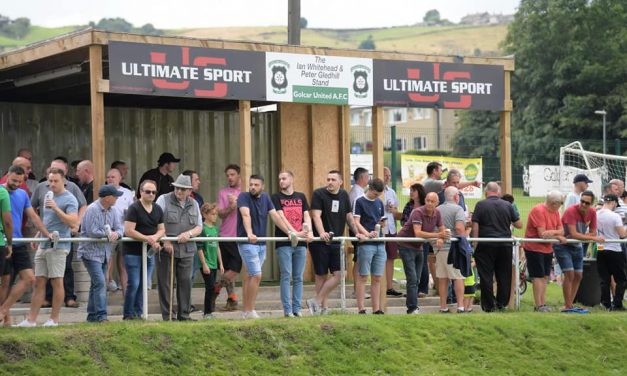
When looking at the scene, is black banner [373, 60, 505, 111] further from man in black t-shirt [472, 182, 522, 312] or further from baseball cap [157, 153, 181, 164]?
baseball cap [157, 153, 181, 164]

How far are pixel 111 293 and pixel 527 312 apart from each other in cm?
570

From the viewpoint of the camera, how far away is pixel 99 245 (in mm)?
13406

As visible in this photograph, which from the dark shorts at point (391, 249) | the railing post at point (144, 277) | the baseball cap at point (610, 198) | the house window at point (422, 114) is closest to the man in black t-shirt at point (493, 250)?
the dark shorts at point (391, 249)

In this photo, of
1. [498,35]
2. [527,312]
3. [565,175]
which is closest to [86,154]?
[527,312]

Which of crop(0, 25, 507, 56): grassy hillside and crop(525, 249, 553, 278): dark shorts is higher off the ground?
crop(0, 25, 507, 56): grassy hillside

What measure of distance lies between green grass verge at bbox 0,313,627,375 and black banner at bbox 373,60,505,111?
13.2 ft

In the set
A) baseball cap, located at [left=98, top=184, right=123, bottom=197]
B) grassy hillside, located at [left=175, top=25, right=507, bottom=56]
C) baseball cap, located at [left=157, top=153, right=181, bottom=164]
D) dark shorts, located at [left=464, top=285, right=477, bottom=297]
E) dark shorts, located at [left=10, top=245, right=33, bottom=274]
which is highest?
grassy hillside, located at [left=175, top=25, right=507, bottom=56]

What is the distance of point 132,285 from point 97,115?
8.69 feet

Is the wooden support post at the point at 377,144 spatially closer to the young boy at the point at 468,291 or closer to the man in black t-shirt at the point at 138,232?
the young boy at the point at 468,291

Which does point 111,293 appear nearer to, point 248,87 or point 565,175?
point 248,87

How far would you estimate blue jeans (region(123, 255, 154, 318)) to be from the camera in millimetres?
13531

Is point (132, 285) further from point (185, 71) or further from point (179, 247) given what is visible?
point (185, 71)

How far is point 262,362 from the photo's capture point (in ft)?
41.7

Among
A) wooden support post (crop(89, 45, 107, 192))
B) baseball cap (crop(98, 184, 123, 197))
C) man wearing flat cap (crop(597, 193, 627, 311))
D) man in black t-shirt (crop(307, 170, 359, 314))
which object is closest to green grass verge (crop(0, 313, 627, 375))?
man in black t-shirt (crop(307, 170, 359, 314))
